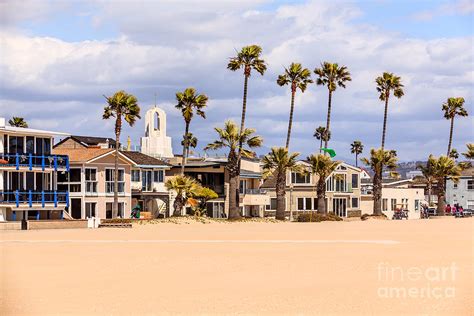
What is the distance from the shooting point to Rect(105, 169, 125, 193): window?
7206 cm

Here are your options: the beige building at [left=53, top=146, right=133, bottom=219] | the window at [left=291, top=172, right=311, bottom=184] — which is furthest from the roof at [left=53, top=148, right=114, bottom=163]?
the window at [left=291, top=172, right=311, bottom=184]

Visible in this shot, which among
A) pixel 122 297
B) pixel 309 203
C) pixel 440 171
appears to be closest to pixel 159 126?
pixel 309 203

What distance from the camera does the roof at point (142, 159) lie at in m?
76.1

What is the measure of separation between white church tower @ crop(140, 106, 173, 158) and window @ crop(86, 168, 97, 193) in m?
22.1

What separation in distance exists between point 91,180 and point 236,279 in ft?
156

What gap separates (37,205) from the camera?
5953cm

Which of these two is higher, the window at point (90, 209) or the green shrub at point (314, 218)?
the window at point (90, 209)

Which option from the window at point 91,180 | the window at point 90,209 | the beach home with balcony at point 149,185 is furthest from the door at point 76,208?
the beach home with balcony at point 149,185

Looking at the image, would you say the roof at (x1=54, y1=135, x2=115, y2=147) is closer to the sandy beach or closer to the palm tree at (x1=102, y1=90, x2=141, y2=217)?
the palm tree at (x1=102, y1=90, x2=141, y2=217)

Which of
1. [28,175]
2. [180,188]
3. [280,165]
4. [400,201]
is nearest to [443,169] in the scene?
[400,201]

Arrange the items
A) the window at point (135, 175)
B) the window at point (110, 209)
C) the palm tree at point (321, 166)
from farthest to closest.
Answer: the palm tree at point (321, 166) → the window at point (135, 175) → the window at point (110, 209)

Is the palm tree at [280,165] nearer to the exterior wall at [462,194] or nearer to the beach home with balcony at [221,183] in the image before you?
the beach home with balcony at [221,183]

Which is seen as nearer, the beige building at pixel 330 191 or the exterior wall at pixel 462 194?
the beige building at pixel 330 191

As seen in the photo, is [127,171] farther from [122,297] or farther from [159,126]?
[122,297]
